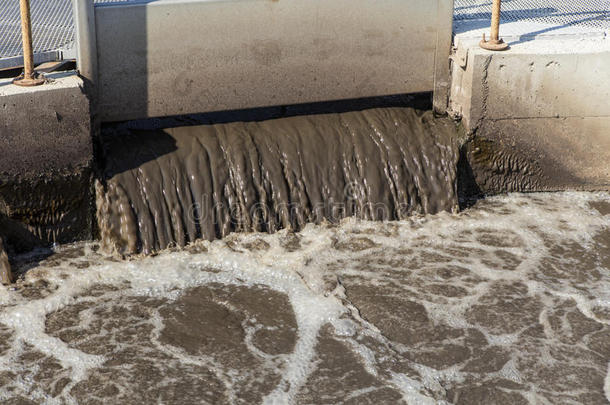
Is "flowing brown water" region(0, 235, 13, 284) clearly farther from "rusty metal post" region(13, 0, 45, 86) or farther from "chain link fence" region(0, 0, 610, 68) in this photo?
"chain link fence" region(0, 0, 610, 68)

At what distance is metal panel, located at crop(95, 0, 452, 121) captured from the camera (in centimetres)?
630

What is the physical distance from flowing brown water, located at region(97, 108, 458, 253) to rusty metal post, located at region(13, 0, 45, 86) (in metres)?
0.74

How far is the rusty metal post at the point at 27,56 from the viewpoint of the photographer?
5.68 metres

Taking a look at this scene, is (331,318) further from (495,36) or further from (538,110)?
(495,36)

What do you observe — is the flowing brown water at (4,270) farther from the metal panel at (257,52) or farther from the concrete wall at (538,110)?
the concrete wall at (538,110)

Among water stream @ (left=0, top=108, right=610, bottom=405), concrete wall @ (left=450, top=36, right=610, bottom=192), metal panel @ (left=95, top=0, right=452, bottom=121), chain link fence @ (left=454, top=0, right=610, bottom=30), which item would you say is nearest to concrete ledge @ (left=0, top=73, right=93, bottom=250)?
water stream @ (left=0, top=108, right=610, bottom=405)

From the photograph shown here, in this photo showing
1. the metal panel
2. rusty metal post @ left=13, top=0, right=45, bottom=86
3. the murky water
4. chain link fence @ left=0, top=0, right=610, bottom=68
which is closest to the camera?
the murky water

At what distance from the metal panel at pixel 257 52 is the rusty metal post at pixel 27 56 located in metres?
0.56

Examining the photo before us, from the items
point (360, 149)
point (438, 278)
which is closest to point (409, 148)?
point (360, 149)

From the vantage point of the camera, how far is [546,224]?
6.67 m

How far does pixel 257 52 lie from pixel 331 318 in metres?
2.18

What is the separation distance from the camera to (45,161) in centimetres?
589

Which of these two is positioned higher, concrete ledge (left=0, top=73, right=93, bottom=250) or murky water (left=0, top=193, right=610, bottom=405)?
concrete ledge (left=0, top=73, right=93, bottom=250)

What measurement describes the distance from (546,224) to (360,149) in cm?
150
